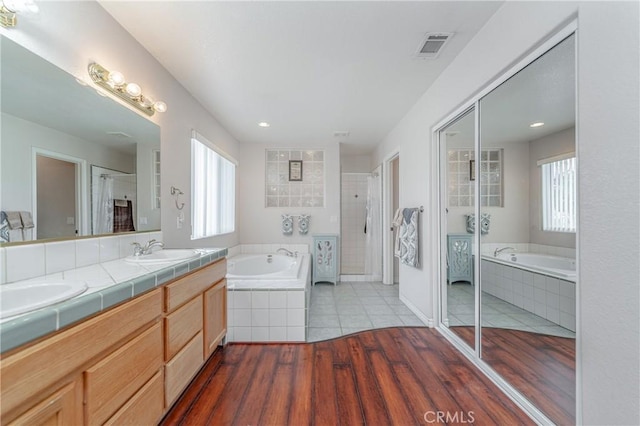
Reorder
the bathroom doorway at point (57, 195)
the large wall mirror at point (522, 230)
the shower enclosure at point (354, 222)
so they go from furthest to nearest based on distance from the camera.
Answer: the shower enclosure at point (354, 222)
the large wall mirror at point (522, 230)
the bathroom doorway at point (57, 195)

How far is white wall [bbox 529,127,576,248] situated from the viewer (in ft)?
4.10

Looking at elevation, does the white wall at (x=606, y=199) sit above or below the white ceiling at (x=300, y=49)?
below

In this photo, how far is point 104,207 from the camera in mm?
1556

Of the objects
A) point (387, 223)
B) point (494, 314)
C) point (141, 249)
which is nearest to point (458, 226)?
point (494, 314)

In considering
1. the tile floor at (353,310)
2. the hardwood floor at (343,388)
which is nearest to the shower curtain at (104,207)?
the hardwood floor at (343,388)

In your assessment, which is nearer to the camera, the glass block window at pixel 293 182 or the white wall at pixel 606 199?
the white wall at pixel 606 199

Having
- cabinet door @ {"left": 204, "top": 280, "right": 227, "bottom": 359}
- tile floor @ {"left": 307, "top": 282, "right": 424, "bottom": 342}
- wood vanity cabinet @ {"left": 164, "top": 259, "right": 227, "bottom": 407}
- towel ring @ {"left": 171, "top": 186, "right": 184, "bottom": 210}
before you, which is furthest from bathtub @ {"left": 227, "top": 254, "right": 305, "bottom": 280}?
wood vanity cabinet @ {"left": 164, "top": 259, "right": 227, "bottom": 407}

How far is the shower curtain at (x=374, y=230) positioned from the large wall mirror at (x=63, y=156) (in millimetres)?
3389

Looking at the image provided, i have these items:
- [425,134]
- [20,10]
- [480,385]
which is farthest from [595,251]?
[20,10]

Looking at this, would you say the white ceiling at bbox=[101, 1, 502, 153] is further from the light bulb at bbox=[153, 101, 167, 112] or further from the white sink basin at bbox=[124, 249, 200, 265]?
the white sink basin at bbox=[124, 249, 200, 265]

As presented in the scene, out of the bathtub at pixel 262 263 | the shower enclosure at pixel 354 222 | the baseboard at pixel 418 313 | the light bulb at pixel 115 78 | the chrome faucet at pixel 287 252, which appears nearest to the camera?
the light bulb at pixel 115 78

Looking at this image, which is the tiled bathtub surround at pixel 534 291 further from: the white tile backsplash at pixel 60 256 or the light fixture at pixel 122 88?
the light fixture at pixel 122 88

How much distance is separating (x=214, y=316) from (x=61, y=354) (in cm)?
120

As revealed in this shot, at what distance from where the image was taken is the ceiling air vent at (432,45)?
5.75 ft
